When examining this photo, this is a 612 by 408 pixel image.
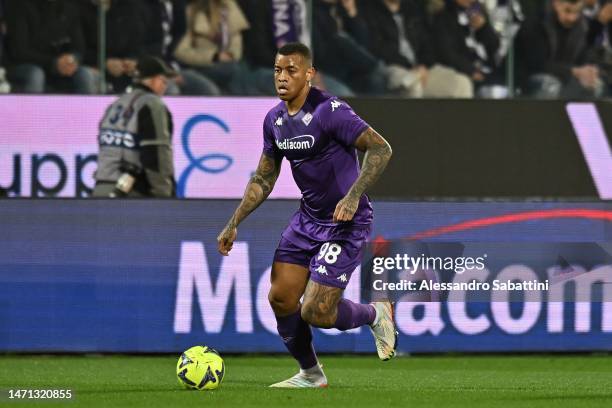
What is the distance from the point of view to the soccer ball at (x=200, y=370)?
8812 mm

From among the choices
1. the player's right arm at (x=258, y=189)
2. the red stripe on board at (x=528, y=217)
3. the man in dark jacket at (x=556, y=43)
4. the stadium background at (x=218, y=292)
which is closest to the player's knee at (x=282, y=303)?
the player's right arm at (x=258, y=189)

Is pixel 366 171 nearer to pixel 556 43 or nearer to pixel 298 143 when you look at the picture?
pixel 298 143

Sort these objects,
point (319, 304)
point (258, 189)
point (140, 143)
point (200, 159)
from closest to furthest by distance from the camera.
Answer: point (319, 304) < point (258, 189) < point (140, 143) < point (200, 159)

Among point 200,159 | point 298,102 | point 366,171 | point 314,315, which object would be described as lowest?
point 200,159

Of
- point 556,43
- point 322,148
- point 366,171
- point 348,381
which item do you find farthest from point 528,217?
point 556,43

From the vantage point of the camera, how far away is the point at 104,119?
44.0ft

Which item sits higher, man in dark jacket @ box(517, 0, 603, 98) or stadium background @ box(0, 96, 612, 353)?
man in dark jacket @ box(517, 0, 603, 98)

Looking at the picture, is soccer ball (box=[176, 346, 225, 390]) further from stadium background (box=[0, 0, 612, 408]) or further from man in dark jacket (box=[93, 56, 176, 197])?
man in dark jacket (box=[93, 56, 176, 197])

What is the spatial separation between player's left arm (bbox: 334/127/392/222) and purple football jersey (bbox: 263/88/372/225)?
2.5 inches

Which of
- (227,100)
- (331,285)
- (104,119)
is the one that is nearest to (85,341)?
(104,119)

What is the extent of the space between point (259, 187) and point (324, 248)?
1.98 feet

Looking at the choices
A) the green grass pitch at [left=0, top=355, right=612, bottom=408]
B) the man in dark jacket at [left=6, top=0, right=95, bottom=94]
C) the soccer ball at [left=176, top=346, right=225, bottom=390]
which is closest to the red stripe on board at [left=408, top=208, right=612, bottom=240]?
the green grass pitch at [left=0, top=355, right=612, bottom=408]

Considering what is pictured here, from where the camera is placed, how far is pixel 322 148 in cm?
877

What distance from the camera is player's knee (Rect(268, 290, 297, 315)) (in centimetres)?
887
